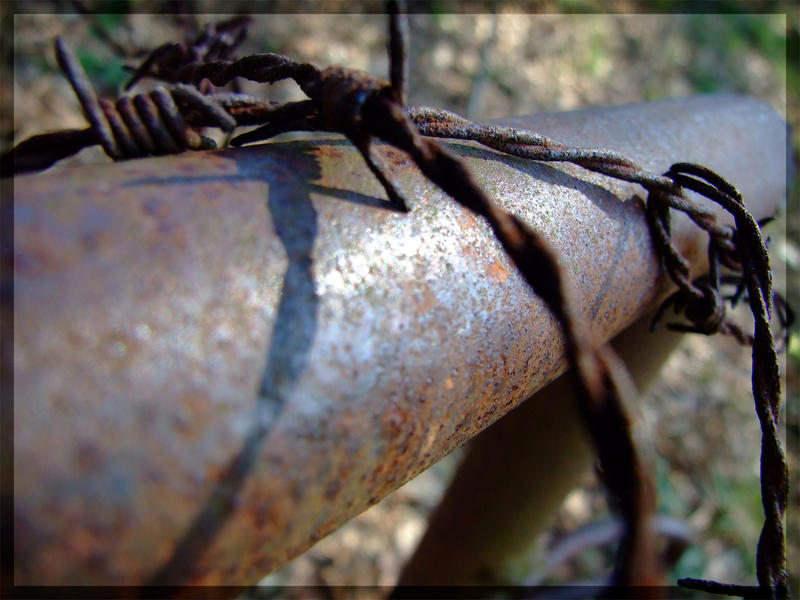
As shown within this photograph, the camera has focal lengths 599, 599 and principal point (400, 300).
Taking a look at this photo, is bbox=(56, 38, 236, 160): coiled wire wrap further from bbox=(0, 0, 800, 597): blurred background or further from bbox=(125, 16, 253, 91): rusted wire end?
bbox=(0, 0, 800, 597): blurred background

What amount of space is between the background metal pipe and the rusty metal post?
67 centimetres

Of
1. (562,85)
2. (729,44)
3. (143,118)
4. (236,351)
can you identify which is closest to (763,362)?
(236,351)

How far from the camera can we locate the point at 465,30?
4.72 meters

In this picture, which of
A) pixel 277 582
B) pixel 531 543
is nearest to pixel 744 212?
pixel 531 543

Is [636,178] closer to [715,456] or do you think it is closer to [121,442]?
[121,442]

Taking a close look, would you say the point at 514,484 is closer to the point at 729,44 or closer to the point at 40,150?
the point at 40,150

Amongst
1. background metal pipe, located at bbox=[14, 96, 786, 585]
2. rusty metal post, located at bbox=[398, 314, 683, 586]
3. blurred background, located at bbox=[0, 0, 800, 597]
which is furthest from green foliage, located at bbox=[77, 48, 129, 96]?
background metal pipe, located at bbox=[14, 96, 786, 585]

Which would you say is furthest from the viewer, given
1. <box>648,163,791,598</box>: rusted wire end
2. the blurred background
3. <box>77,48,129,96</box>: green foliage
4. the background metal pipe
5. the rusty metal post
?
<box>77,48,129,96</box>: green foliage

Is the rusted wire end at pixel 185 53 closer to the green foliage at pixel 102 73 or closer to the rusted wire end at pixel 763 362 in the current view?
the rusted wire end at pixel 763 362

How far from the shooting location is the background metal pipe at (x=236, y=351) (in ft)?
1.31

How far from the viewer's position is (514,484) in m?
1.41

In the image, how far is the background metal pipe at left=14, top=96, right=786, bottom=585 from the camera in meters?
0.40

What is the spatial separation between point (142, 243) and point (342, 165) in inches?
8.3

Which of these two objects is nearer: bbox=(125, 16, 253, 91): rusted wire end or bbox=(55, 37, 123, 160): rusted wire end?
bbox=(55, 37, 123, 160): rusted wire end
